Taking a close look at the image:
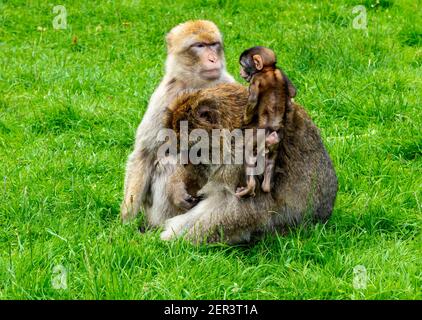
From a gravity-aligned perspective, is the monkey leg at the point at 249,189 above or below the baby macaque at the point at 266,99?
below

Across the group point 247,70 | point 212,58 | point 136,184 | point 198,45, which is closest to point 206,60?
point 212,58

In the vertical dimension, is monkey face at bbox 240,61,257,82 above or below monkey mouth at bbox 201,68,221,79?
above

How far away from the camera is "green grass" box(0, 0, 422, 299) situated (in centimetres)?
454

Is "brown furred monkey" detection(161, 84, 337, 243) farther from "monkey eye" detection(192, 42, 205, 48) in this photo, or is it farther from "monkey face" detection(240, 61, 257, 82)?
"monkey eye" detection(192, 42, 205, 48)

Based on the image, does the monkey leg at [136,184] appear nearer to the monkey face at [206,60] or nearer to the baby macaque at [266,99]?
the monkey face at [206,60]

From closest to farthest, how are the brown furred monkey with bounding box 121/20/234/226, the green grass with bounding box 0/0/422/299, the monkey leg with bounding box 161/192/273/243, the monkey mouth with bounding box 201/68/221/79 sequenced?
the green grass with bounding box 0/0/422/299 → the monkey leg with bounding box 161/192/273/243 → the brown furred monkey with bounding box 121/20/234/226 → the monkey mouth with bounding box 201/68/221/79

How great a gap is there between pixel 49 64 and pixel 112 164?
2.63 m

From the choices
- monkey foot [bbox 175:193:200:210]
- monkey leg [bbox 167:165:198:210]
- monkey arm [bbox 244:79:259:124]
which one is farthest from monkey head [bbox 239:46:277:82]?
monkey foot [bbox 175:193:200:210]

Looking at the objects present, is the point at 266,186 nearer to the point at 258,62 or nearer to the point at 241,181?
the point at 241,181

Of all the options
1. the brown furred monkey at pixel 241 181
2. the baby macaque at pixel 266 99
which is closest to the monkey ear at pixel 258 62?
the baby macaque at pixel 266 99

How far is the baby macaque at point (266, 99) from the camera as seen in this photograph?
468 centimetres

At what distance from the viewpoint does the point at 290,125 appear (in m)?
4.97

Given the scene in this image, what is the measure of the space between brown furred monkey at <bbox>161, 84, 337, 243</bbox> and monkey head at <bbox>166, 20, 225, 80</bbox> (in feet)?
2.16

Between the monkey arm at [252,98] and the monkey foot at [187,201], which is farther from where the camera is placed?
the monkey foot at [187,201]
